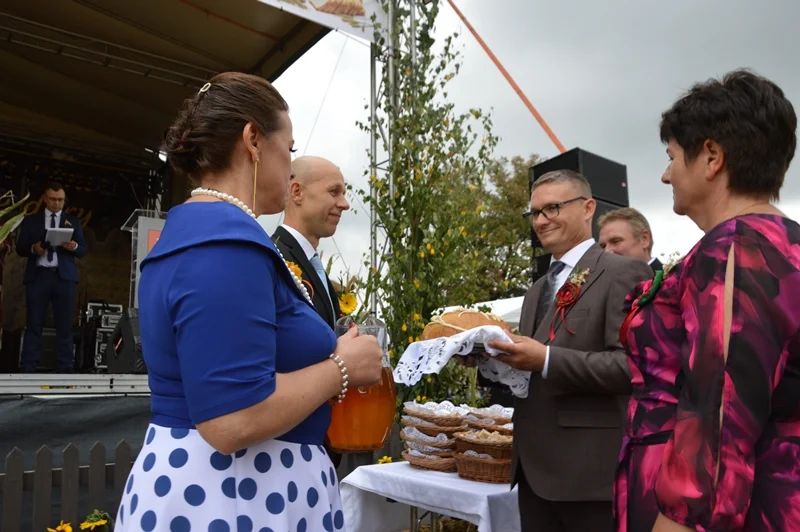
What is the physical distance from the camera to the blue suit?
23.1ft

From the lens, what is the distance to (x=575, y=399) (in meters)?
2.23

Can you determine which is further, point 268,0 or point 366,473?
point 268,0

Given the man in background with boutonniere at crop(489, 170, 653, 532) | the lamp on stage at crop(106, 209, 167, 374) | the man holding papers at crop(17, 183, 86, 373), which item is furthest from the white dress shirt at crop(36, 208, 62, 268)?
the man in background with boutonniere at crop(489, 170, 653, 532)

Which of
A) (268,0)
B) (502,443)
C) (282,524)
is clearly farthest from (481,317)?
(268,0)

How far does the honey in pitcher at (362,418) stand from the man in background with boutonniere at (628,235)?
2.66 meters

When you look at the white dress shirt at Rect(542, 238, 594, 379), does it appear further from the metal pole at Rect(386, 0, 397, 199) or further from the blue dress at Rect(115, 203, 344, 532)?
the metal pole at Rect(386, 0, 397, 199)

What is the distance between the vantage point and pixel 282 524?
3.67 feet

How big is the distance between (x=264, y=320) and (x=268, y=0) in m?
5.72

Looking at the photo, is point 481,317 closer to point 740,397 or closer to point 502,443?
point 502,443

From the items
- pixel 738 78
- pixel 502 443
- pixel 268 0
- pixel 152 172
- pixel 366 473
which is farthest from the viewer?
pixel 152 172

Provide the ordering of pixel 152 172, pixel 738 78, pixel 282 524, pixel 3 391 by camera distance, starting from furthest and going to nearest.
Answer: pixel 152 172
pixel 3 391
pixel 738 78
pixel 282 524

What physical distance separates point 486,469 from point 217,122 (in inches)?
76.7

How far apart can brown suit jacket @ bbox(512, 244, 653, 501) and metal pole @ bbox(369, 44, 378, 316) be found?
3.15m

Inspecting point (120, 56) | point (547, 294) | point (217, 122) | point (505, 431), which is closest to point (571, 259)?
point (547, 294)
